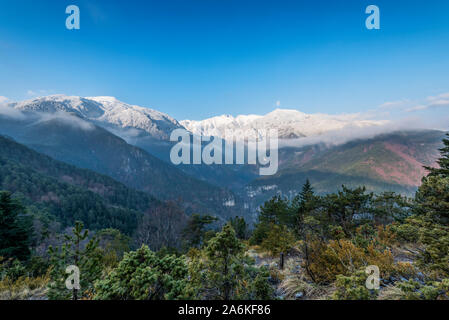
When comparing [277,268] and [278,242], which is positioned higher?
[277,268]

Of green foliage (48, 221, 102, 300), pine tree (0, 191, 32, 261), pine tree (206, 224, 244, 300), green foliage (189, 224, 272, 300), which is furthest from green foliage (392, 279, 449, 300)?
pine tree (0, 191, 32, 261)

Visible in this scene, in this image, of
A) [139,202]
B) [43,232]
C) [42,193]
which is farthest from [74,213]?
[43,232]

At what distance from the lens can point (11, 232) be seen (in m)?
13.6

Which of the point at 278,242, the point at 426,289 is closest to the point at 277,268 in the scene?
the point at 278,242

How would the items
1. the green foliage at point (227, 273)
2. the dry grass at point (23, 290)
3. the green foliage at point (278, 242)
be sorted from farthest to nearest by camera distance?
the green foliage at point (278, 242)
the dry grass at point (23, 290)
the green foliage at point (227, 273)

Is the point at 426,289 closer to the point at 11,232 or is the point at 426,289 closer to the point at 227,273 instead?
the point at 227,273

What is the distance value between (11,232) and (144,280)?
1834 cm

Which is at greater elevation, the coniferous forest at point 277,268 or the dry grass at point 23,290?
the coniferous forest at point 277,268

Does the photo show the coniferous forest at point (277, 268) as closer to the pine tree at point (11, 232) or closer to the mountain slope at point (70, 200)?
the pine tree at point (11, 232)

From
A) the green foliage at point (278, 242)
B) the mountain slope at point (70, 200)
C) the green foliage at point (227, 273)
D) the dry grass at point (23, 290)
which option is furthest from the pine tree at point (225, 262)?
the mountain slope at point (70, 200)

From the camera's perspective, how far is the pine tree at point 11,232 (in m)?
13.4

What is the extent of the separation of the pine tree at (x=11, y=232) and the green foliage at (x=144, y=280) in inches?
673
